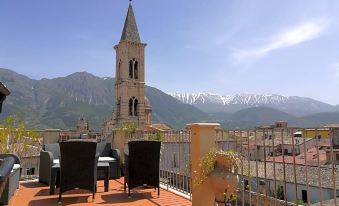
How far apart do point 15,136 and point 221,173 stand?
586 cm

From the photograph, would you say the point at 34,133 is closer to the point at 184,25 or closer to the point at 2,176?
the point at 2,176

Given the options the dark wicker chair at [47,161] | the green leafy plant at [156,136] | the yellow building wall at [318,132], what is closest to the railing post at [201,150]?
the yellow building wall at [318,132]

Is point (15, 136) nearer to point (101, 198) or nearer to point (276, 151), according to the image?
point (101, 198)

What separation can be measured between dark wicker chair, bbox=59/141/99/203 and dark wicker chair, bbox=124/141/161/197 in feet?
2.14

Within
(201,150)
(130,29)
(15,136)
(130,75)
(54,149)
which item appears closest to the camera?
(201,150)

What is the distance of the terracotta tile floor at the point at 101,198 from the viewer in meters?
4.89

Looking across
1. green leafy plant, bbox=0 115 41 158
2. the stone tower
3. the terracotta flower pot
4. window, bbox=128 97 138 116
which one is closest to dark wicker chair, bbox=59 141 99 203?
the terracotta flower pot

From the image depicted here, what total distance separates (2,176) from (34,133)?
253 inches

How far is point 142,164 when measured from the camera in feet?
17.1

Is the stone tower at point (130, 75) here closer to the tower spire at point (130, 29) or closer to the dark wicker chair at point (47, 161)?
the tower spire at point (130, 29)

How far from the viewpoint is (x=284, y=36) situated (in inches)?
431

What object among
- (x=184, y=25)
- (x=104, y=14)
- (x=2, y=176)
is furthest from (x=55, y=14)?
(x=2, y=176)

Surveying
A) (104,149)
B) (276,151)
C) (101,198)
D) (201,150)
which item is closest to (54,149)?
(104,149)

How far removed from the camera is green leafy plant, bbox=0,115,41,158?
721cm
